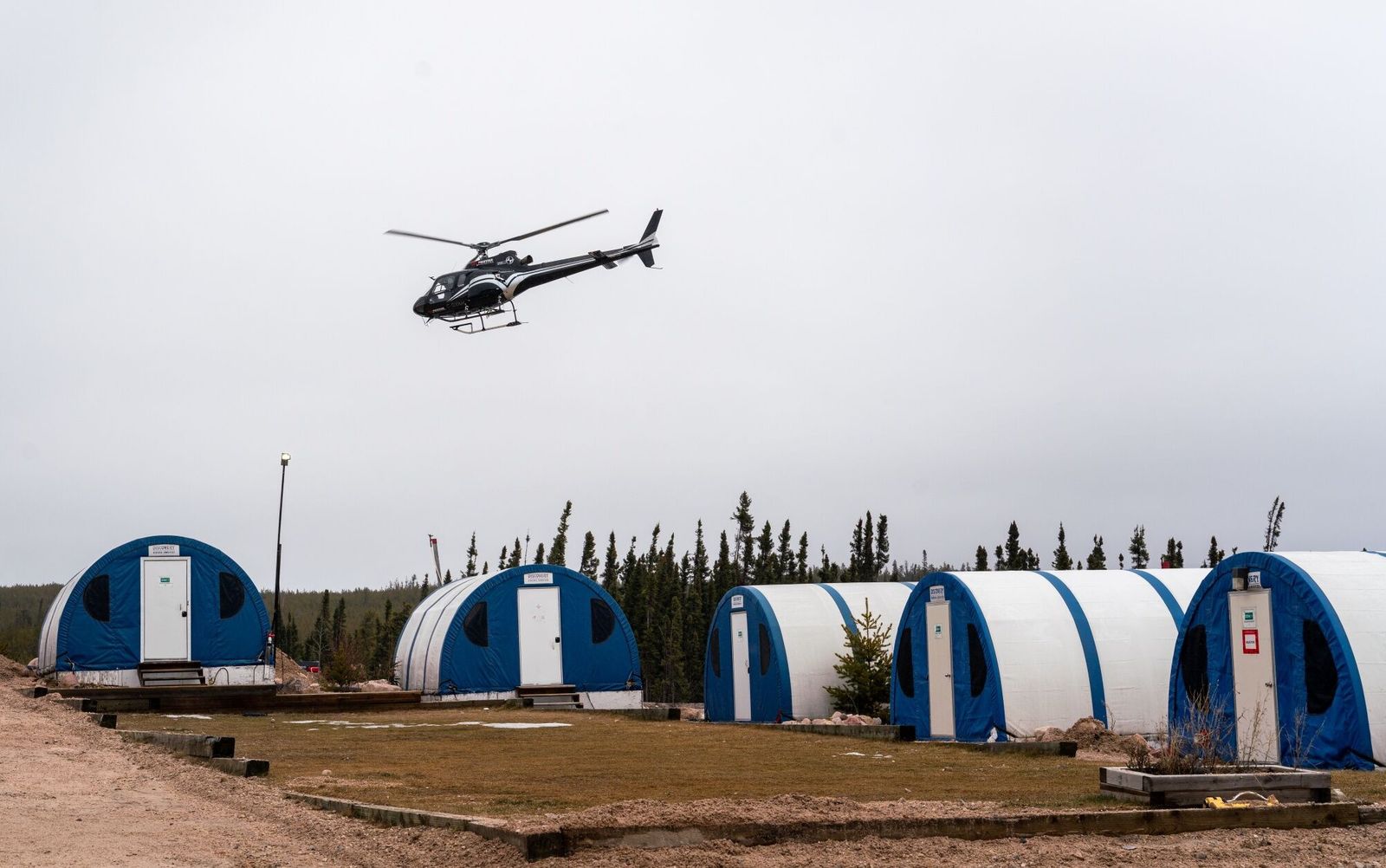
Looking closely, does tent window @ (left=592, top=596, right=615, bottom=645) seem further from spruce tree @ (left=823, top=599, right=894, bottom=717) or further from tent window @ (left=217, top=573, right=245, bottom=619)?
tent window @ (left=217, top=573, right=245, bottom=619)

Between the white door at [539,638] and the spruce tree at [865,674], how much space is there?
718cm

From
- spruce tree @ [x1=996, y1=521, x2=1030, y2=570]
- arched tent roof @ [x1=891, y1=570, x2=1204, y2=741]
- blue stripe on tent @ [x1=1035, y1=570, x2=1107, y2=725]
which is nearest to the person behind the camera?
arched tent roof @ [x1=891, y1=570, x2=1204, y2=741]

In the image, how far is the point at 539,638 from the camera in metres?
29.9

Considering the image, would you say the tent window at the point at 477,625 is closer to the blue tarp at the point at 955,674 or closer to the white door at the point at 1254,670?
the blue tarp at the point at 955,674

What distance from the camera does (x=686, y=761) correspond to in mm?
13945

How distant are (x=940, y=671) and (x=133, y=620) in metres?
15.9

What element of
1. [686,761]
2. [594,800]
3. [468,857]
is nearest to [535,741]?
[686,761]

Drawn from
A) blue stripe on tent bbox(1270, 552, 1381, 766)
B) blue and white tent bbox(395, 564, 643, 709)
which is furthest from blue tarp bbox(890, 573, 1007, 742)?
blue and white tent bbox(395, 564, 643, 709)

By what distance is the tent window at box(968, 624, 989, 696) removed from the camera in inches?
755

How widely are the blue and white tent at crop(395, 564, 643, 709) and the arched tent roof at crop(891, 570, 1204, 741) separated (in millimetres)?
10569

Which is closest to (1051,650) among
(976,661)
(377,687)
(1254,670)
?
(976,661)

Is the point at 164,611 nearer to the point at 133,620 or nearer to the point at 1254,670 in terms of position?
the point at 133,620

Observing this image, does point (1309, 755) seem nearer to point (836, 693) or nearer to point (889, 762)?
point (889, 762)

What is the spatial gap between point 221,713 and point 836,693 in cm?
1025
